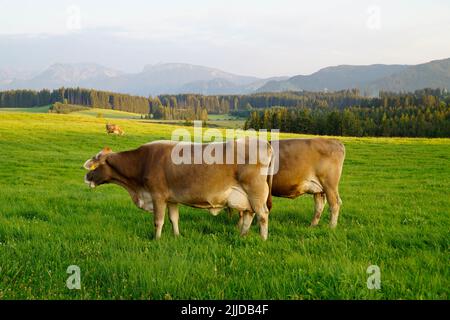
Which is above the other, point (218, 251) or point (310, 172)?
point (310, 172)

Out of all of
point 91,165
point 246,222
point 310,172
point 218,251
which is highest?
point 91,165

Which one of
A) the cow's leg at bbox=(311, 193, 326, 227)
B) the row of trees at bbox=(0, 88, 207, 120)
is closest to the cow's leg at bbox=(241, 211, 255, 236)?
the cow's leg at bbox=(311, 193, 326, 227)

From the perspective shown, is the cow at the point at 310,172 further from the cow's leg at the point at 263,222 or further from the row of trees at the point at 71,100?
the row of trees at the point at 71,100

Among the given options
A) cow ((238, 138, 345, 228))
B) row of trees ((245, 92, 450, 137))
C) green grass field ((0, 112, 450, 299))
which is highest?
cow ((238, 138, 345, 228))

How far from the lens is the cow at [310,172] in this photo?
9.92 meters

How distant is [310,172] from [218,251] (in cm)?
372

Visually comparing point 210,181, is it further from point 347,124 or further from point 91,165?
point 347,124

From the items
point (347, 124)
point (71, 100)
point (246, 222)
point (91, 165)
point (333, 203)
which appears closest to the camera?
point (246, 222)

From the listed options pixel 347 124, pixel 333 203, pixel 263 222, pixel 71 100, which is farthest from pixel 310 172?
pixel 71 100

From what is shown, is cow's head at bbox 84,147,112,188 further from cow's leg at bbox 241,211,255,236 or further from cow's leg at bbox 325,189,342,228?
cow's leg at bbox 325,189,342,228

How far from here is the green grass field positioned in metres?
5.64

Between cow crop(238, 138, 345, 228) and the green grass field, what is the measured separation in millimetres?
739

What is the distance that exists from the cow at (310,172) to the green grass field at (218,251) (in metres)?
0.74

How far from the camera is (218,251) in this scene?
745 cm
